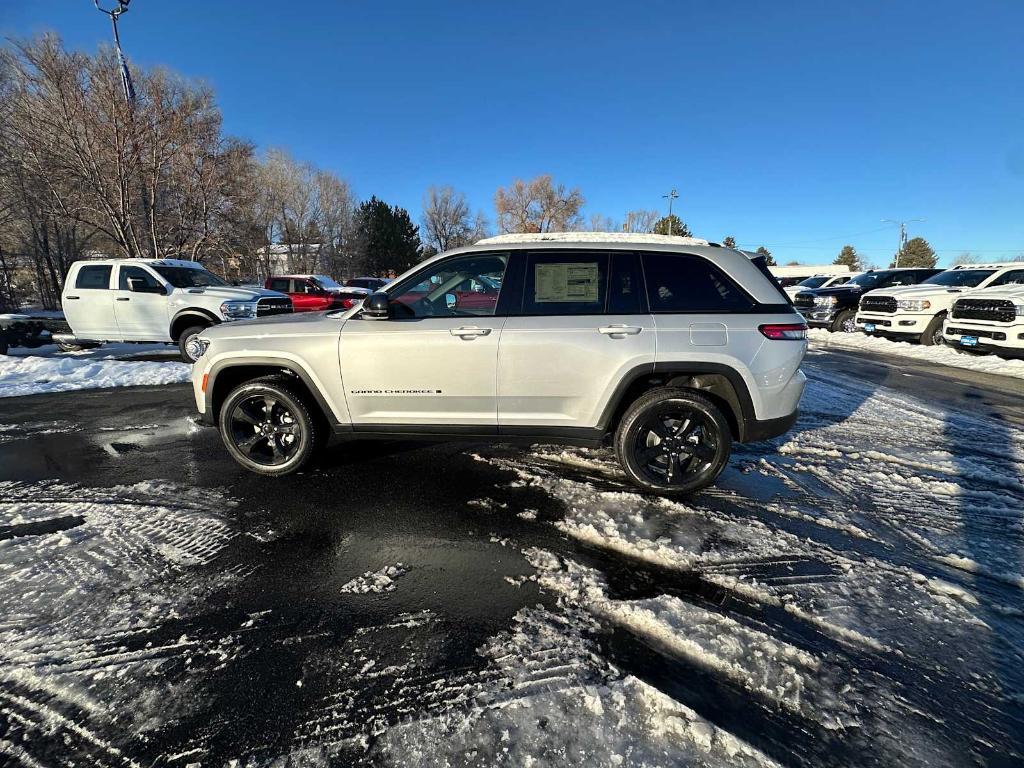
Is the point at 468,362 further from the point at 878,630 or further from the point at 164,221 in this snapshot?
the point at 164,221

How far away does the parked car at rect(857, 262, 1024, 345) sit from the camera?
33.7 feet

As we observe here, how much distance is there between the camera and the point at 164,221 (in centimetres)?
1972

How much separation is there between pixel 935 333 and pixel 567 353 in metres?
12.7

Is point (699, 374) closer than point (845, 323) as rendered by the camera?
Yes

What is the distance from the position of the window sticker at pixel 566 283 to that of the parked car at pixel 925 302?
38.2 feet

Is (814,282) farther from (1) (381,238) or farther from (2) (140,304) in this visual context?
(1) (381,238)

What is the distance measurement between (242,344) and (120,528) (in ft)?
4.88

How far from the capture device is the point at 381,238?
5331 cm

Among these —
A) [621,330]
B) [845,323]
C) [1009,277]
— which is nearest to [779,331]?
[621,330]

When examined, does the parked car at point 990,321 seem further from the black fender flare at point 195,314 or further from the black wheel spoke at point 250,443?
the black fender flare at point 195,314

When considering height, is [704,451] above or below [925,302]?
below

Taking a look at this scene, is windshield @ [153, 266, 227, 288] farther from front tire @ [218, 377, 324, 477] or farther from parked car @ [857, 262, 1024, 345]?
parked car @ [857, 262, 1024, 345]

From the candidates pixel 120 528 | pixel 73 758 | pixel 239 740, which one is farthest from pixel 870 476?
pixel 120 528

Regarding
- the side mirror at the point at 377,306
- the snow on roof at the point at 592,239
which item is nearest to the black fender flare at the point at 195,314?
the side mirror at the point at 377,306
